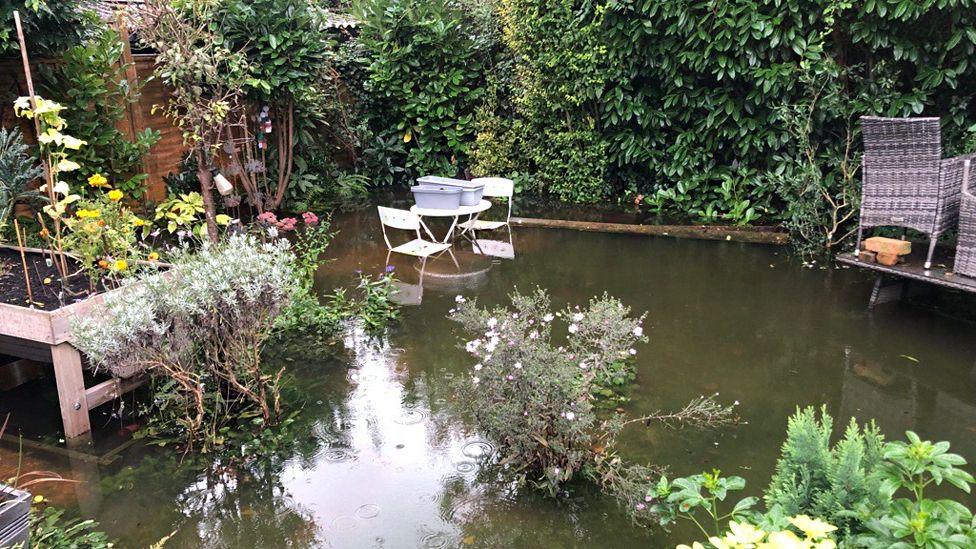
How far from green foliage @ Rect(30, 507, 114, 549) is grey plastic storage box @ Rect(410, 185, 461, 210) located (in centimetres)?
408

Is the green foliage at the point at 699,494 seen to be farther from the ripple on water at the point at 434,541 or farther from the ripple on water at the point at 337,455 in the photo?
the ripple on water at the point at 337,455

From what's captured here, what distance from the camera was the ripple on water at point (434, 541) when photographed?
10.0 feet

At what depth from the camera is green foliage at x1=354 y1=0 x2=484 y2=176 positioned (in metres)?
9.30

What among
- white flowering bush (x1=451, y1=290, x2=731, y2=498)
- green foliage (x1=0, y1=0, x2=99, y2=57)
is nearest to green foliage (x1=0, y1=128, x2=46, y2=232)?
green foliage (x1=0, y1=0, x2=99, y2=57)

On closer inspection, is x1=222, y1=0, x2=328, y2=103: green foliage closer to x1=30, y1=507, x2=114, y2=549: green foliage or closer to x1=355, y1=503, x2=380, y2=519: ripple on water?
x1=30, y1=507, x2=114, y2=549: green foliage

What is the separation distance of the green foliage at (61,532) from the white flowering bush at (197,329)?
2.24ft

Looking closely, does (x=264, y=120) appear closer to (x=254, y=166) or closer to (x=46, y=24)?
→ (x=254, y=166)

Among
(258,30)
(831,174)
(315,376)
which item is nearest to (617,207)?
(831,174)

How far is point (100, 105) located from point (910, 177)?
680cm

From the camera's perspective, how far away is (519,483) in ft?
11.1

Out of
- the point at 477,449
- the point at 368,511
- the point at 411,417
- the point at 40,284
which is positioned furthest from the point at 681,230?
the point at 40,284

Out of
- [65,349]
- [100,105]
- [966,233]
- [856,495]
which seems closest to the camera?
[856,495]

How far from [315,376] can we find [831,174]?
16.5 ft

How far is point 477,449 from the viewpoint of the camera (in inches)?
148
